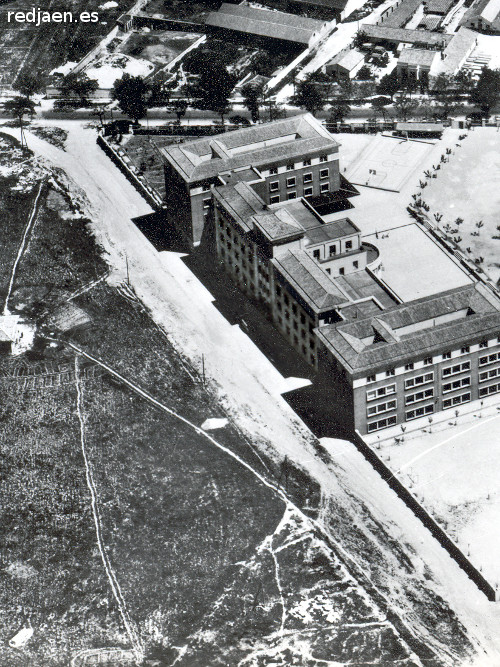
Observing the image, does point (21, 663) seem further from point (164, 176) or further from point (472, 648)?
point (164, 176)

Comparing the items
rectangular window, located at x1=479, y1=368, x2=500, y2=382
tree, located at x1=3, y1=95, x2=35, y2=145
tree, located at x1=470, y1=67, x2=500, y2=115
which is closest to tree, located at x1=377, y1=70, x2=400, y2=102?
tree, located at x1=470, y1=67, x2=500, y2=115

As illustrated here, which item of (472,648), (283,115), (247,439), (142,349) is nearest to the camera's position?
(472,648)

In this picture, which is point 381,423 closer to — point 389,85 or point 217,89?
point 389,85

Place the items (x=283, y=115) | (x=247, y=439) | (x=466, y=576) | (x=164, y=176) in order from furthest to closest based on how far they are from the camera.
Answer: (x=283, y=115) → (x=164, y=176) → (x=247, y=439) → (x=466, y=576)

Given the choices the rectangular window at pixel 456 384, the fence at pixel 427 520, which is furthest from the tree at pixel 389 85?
the fence at pixel 427 520

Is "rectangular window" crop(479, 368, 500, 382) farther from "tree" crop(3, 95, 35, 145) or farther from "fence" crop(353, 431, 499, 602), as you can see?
"tree" crop(3, 95, 35, 145)

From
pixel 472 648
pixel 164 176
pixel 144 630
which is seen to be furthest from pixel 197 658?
pixel 164 176
